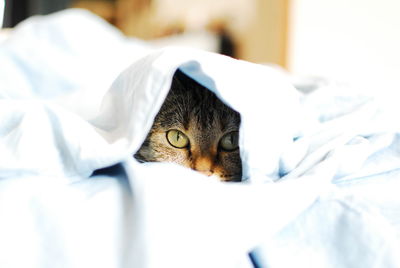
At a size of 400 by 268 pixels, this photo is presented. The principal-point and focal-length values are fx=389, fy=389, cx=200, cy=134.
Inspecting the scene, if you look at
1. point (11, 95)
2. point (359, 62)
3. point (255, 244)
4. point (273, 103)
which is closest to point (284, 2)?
point (359, 62)

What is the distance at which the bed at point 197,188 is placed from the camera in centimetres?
45

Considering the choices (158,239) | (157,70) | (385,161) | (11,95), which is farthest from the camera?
(11,95)

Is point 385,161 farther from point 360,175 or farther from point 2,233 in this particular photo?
point 2,233

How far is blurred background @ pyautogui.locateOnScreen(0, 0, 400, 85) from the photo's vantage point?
2.26 metres

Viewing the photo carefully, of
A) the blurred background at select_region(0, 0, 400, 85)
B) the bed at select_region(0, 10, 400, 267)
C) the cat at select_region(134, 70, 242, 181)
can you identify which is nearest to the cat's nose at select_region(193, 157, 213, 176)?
the cat at select_region(134, 70, 242, 181)

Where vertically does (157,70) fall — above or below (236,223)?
above

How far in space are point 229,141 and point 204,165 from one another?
2.8 inches

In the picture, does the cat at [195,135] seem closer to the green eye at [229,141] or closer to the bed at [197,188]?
the green eye at [229,141]

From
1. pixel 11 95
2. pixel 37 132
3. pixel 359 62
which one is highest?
pixel 37 132

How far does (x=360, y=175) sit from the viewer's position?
1.99 ft

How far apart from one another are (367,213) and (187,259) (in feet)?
0.76

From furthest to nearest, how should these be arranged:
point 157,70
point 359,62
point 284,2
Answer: point 284,2 → point 359,62 → point 157,70

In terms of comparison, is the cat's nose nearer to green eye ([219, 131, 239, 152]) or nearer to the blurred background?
green eye ([219, 131, 239, 152])

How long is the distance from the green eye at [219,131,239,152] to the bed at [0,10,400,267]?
107 mm
